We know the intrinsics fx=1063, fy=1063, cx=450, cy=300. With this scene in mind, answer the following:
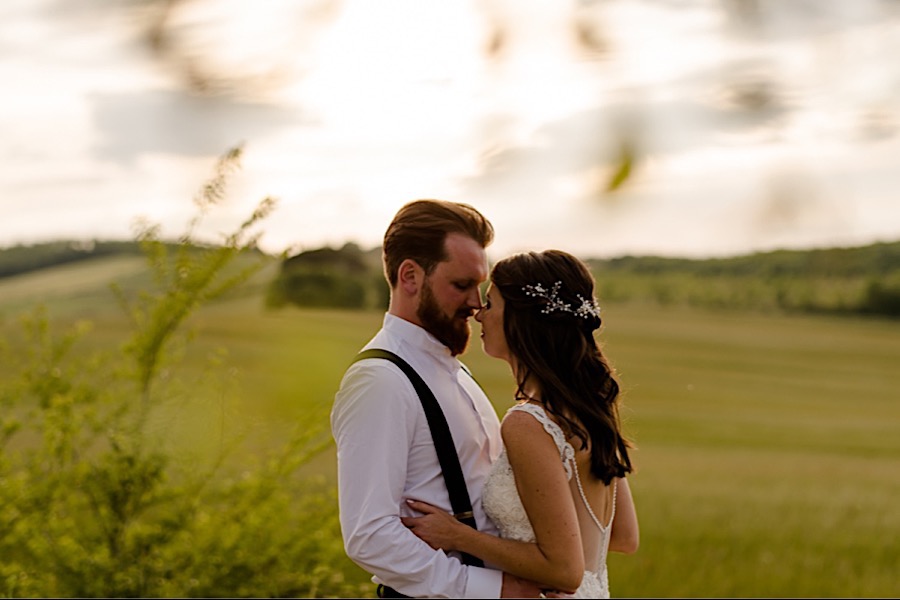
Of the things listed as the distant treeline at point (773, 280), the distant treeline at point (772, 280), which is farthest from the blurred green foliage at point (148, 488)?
the distant treeline at point (773, 280)

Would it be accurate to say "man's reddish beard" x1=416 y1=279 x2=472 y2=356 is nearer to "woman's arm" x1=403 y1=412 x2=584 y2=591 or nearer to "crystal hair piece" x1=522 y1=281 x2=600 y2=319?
"crystal hair piece" x1=522 y1=281 x2=600 y2=319

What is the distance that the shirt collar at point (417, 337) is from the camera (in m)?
3.41

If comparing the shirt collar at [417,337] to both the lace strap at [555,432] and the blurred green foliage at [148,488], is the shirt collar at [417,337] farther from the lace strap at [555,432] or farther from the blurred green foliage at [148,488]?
the blurred green foliage at [148,488]

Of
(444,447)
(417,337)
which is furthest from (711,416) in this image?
(444,447)

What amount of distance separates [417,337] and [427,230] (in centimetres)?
34

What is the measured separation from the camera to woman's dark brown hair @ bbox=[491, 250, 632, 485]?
3.29 m

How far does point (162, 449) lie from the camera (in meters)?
6.02

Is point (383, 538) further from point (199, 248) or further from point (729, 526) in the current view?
point (729, 526)

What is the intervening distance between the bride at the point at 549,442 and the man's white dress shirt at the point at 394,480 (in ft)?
0.21

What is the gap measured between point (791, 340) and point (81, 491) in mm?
34698

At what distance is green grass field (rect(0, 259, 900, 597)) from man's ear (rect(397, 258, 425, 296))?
2.50 feet

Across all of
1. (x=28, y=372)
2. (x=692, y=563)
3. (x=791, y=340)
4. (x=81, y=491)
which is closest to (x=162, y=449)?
(x=81, y=491)

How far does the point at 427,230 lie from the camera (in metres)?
3.38

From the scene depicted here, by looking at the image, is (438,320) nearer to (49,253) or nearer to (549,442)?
(549,442)
